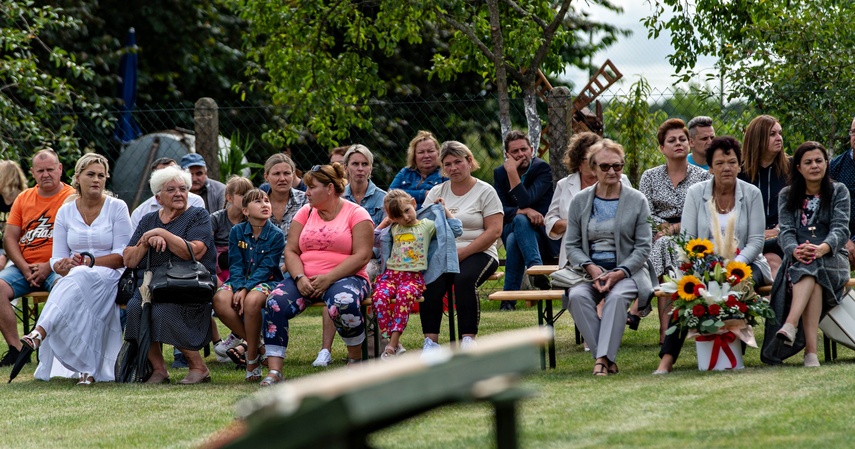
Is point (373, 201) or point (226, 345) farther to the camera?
point (373, 201)

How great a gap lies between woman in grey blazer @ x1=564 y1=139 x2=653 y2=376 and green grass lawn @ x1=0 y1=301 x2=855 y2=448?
0.91 ft

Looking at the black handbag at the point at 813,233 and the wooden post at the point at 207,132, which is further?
the wooden post at the point at 207,132

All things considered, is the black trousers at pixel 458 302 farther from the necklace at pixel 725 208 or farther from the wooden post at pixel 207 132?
the wooden post at pixel 207 132

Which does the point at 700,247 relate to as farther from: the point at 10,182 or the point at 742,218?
the point at 10,182

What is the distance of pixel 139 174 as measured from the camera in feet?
49.2

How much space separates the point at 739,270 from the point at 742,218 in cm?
53

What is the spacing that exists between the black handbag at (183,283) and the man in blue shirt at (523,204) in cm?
279

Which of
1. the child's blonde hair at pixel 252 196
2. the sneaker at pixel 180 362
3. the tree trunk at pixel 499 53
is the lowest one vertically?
the sneaker at pixel 180 362

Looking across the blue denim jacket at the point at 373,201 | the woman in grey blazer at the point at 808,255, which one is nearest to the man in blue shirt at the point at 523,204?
the blue denim jacket at the point at 373,201

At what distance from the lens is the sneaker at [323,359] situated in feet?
26.9

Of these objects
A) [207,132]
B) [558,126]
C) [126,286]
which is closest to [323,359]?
[126,286]

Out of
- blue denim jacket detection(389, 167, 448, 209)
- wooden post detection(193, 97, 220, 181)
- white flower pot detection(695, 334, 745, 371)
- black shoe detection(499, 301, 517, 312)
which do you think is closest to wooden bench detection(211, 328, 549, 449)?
white flower pot detection(695, 334, 745, 371)

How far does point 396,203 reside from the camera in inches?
313

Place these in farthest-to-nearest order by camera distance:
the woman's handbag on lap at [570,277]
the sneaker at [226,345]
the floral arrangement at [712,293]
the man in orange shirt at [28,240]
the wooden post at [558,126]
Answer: the wooden post at [558,126] < the man in orange shirt at [28,240] < the sneaker at [226,345] < the woman's handbag on lap at [570,277] < the floral arrangement at [712,293]
